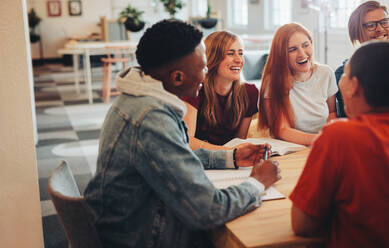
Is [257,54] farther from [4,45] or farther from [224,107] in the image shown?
[4,45]

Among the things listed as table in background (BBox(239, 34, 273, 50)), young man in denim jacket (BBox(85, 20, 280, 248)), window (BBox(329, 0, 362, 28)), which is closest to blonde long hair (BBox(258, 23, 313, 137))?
young man in denim jacket (BBox(85, 20, 280, 248))

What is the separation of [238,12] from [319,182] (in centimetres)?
1003

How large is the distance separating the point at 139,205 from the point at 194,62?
422mm

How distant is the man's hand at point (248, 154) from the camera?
1.53 metres

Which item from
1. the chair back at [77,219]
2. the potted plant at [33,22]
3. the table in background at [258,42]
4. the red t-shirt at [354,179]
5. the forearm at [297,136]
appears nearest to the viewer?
the red t-shirt at [354,179]

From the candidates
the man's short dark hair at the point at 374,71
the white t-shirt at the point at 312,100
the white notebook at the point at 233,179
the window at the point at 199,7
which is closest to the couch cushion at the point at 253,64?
the white t-shirt at the point at 312,100

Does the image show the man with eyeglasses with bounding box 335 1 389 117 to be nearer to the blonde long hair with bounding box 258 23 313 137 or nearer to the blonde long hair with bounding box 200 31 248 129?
the blonde long hair with bounding box 258 23 313 137

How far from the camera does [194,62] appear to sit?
1.22 meters

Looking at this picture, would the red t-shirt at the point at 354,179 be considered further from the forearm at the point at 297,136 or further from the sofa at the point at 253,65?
the sofa at the point at 253,65

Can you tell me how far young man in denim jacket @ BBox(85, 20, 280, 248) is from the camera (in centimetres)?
108

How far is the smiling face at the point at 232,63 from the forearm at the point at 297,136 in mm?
345

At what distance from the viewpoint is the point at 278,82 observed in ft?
6.68

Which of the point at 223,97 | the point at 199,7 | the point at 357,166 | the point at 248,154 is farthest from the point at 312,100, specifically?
the point at 199,7

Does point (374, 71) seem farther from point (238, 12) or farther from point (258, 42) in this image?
point (238, 12)
